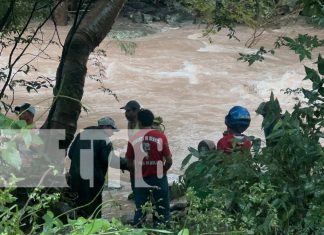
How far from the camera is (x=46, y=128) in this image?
17.8 ft

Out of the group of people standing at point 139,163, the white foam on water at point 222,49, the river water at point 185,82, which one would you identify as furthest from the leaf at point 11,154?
the white foam on water at point 222,49

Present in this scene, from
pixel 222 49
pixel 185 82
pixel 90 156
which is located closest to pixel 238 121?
pixel 90 156

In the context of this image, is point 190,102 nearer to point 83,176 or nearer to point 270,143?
point 83,176

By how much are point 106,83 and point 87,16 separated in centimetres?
1216

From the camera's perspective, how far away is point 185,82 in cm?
1830

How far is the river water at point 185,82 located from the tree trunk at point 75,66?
21.0 feet

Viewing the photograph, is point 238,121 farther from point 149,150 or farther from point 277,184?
point 277,184

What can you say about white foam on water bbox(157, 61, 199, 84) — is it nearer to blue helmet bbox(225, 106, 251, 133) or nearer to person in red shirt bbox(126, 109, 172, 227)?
person in red shirt bbox(126, 109, 172, 227)

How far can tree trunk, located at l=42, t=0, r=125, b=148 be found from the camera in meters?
5.51

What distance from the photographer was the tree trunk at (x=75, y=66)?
5508 mm

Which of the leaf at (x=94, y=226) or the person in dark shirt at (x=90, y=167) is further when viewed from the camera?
the person in dark shirt at (x=90, y=167)

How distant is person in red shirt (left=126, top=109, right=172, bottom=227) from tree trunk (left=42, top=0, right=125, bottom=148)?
2.25 feet

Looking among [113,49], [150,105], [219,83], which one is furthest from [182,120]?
[113,49]

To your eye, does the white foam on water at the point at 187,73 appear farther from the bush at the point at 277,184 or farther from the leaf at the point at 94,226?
the leaf at the point at 94,226
